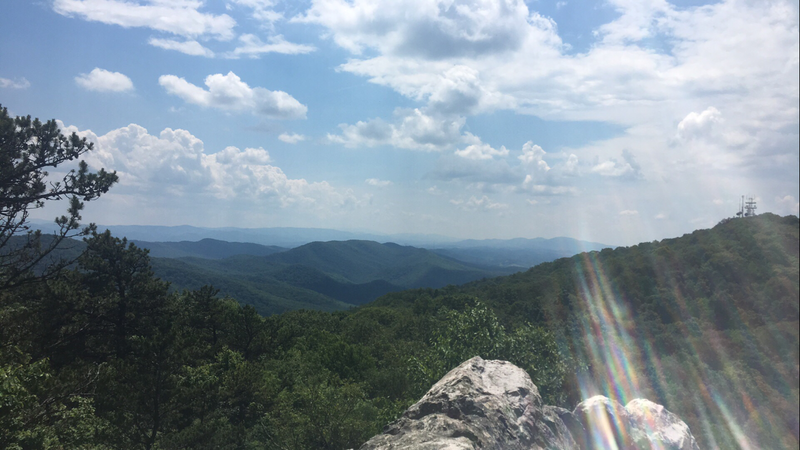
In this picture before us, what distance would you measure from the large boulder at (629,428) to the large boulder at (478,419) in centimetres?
136

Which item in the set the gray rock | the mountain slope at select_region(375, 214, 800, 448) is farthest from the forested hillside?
the gray rock

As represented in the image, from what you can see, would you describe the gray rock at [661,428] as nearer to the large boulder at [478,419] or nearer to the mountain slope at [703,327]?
the mountain slope at [703,327]

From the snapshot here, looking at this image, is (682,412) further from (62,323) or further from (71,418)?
(62,323)

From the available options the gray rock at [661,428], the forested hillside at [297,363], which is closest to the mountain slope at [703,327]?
the forested hillside at [297,363]

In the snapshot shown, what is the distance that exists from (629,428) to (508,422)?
259 inches

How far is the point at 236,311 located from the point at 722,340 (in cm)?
5438

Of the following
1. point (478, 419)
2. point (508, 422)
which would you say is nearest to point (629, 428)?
point (508, 422)

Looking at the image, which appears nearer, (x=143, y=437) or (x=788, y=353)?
(x=788, y=353)

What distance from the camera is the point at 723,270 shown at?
131 ft

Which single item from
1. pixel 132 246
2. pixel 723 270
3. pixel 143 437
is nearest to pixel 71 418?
pixel 143 437

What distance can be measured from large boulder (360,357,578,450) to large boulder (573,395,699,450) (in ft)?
4.47

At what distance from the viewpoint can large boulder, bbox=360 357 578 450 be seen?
30.6ft

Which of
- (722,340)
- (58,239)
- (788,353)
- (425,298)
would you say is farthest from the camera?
(425,298)

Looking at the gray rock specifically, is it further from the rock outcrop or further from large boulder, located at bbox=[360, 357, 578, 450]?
large boulder, located at bbox=[360, 357, 578, 450]
